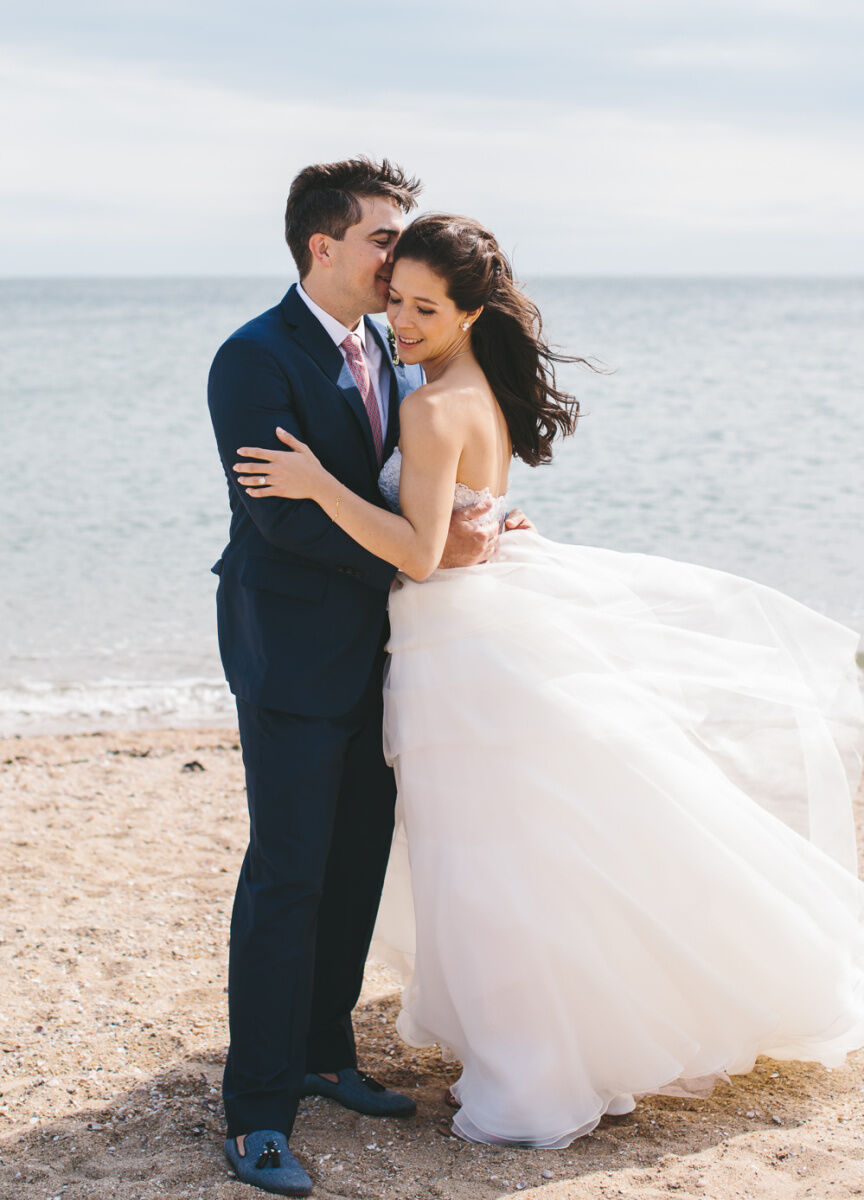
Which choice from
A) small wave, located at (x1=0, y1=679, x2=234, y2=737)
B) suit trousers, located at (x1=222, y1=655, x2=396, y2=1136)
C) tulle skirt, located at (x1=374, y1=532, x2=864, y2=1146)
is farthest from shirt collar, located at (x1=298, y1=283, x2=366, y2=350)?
small wave, located at (x1=0, y1=679, x2=234, y2=737)

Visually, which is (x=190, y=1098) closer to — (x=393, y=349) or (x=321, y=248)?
(x=393, y=349)

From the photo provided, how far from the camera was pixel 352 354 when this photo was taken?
10.3 feet

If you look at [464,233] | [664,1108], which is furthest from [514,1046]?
[464,233]

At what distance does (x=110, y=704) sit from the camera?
819 cm

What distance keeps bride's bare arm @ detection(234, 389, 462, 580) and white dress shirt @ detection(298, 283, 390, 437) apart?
0.27m

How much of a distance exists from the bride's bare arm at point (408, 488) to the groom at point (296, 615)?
55 millimetres

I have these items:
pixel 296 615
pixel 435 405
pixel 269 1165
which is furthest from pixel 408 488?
pixel 269 1165

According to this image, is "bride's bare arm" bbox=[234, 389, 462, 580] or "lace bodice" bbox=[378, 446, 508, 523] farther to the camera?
"lace bodice" bbox=[378, 446, 508, 523]

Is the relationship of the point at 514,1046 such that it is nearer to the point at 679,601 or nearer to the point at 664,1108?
the point at 664,1108

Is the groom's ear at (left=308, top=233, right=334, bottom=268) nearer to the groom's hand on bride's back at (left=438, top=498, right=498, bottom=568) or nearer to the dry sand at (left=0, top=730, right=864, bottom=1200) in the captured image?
the groom's hand on bride's back at (left=438, top=498, right=498, bottom=568)

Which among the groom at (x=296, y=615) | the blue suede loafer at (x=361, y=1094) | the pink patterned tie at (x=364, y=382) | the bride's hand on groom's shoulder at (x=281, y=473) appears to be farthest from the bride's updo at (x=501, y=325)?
the blue suede loafer at (x=361, y=1094)

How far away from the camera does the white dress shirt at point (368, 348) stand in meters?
3.04

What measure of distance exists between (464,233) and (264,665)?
1238 millimetres

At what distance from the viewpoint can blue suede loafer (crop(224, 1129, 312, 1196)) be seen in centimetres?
285
